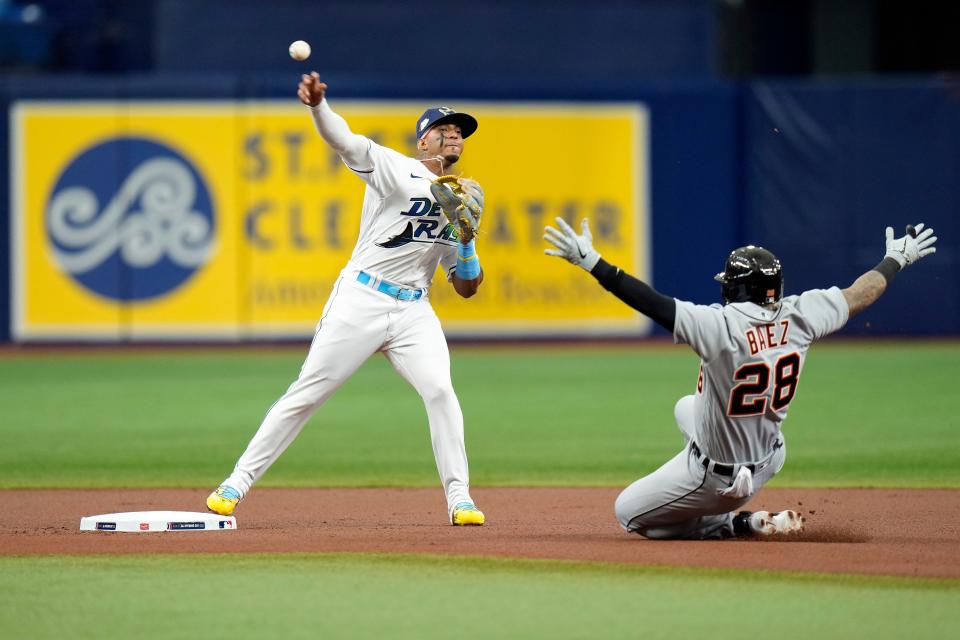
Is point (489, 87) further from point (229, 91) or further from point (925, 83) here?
point (925, 83)

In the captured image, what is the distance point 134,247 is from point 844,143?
8.19 metres

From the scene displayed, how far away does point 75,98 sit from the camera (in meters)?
16.9

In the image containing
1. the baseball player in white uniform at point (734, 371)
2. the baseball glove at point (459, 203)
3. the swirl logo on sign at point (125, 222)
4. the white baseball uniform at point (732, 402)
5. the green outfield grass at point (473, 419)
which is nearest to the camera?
the baseball player in white uniform at point (734, 371)

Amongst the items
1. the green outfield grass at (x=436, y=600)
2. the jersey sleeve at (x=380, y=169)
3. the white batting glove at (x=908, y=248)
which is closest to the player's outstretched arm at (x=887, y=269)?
the white batting glove at (x=908, y=248)

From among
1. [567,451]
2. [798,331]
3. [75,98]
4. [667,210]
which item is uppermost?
[75,98]

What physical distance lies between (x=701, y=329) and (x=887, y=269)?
1075 millimetres

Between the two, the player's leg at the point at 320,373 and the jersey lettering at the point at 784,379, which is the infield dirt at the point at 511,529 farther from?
the jersey lettering at the point at 784,379

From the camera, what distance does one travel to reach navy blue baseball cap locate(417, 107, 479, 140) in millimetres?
6824

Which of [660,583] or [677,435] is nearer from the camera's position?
[660,583]

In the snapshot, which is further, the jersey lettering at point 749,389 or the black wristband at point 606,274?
the jersey lettering at point 749,389

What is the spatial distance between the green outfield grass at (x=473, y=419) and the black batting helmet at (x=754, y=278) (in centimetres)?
292

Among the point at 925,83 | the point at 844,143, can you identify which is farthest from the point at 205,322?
the point at 925,83

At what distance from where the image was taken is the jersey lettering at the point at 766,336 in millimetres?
5969

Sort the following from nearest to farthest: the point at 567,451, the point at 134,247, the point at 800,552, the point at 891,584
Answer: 1. the point at 891,584
2. the point at 800,552
3. the point at 567,451
4. the point at 134,247
